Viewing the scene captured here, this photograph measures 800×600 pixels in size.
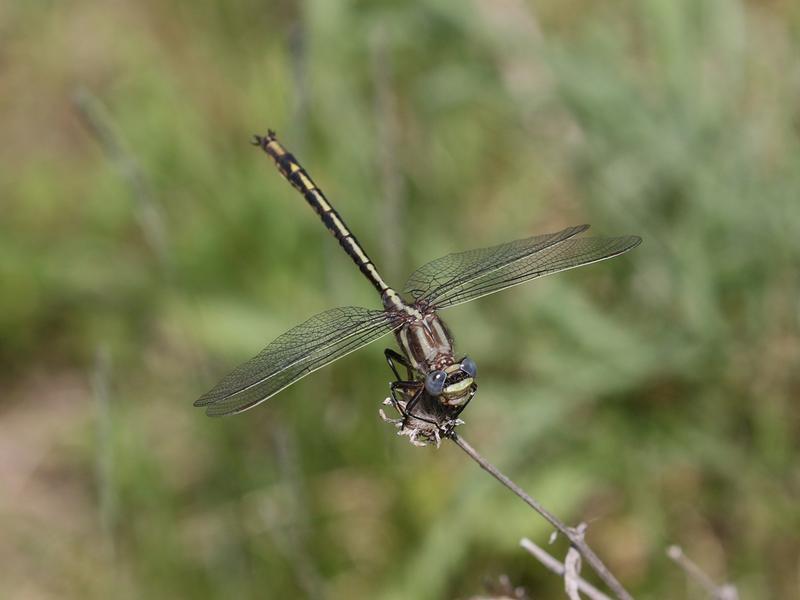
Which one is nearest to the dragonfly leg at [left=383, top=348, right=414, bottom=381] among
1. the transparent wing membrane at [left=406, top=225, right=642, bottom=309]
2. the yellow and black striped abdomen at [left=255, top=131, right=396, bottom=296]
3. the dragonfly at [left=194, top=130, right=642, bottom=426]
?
the dragonfly at [left=194, top=130, right=642, bottom=426]

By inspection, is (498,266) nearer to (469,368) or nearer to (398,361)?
(398,361)

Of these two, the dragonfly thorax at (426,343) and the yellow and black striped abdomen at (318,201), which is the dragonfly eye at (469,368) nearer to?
the dragonfly thorax at (426,343)

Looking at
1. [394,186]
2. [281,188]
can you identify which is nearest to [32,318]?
[281,188]

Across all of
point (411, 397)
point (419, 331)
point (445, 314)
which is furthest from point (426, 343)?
point (445, 314)

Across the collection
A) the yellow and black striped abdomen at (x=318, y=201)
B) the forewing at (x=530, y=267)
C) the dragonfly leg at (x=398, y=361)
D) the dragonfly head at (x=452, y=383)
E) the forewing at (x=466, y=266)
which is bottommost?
the dragonfly head at (x=452, y=383)

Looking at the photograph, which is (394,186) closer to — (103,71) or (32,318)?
(32,318)

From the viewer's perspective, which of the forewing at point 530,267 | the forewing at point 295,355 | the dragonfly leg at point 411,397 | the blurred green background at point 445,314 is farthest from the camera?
the blurred green background at point 445,314

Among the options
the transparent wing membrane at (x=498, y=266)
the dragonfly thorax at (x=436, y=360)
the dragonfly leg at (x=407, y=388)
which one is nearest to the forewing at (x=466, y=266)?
the transparent wing membrane at (x=498, y=266)
